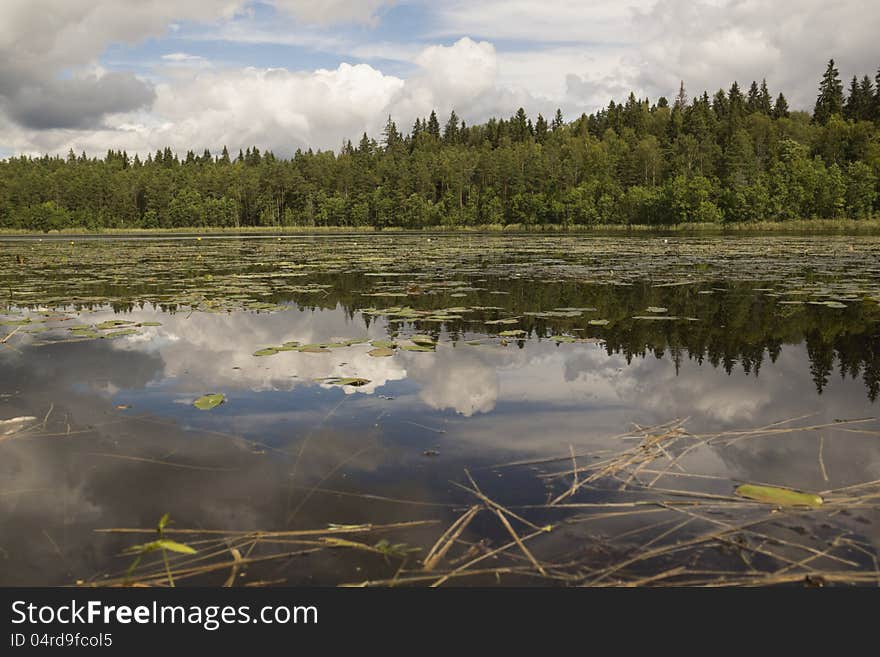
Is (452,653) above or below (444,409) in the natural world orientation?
below

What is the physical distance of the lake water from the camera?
317cm

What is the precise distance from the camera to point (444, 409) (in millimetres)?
5699

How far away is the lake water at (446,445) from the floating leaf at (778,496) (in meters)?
0.05

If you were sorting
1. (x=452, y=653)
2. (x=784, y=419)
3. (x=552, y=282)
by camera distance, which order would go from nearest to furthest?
(x=452, y=653) < (x=784, y=419) < (x=552, y=282)

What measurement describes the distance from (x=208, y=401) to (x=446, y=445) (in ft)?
8.70

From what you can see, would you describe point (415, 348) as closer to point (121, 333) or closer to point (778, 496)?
point (121, 333)

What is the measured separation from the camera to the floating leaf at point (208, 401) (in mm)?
5793

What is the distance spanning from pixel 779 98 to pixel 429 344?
6148 inches

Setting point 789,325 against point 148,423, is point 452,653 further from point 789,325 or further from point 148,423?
point 789,325

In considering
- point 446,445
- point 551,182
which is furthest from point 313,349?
point 551,182

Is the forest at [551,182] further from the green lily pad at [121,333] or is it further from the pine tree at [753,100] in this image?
the green lily pad at [121,333]

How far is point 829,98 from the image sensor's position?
374ft

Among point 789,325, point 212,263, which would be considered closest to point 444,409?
point 789,325

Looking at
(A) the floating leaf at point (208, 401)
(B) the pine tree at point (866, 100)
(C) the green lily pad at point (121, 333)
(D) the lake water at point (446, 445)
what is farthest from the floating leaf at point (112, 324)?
(B) the pine tree at point (866, 100)
